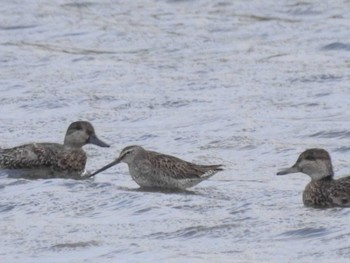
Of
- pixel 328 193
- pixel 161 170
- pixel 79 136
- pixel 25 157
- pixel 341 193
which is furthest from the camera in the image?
pixel 79 136

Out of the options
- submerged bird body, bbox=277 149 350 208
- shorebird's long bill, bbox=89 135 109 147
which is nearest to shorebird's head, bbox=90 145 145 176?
shorebird's long bill, bbox=89 135 109 147

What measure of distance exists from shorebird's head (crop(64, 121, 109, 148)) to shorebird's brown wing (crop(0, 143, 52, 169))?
0.25m

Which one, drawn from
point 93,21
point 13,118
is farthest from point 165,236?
point 93,21

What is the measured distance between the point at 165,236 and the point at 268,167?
317 centimetres

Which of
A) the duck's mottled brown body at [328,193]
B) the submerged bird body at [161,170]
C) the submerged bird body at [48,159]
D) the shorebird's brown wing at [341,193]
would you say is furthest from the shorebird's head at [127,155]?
the shorebird's brown wing at [341,193]

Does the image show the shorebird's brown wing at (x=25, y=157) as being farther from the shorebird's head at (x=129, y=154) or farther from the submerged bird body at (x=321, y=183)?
the submerged bird body at (x=321, y=183)

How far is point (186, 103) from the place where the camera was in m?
19.6

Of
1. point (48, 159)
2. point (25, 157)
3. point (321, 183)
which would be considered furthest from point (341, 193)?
point (25, 157)

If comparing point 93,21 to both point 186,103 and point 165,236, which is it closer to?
point 186,103

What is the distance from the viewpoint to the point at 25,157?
645 inches

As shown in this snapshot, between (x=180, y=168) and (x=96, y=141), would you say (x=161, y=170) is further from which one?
(x=96, y=141)

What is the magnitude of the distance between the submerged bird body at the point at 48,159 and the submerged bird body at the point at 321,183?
2.79 m

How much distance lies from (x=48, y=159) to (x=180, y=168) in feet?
6.27

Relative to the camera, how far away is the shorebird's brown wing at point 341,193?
45.2 feet
